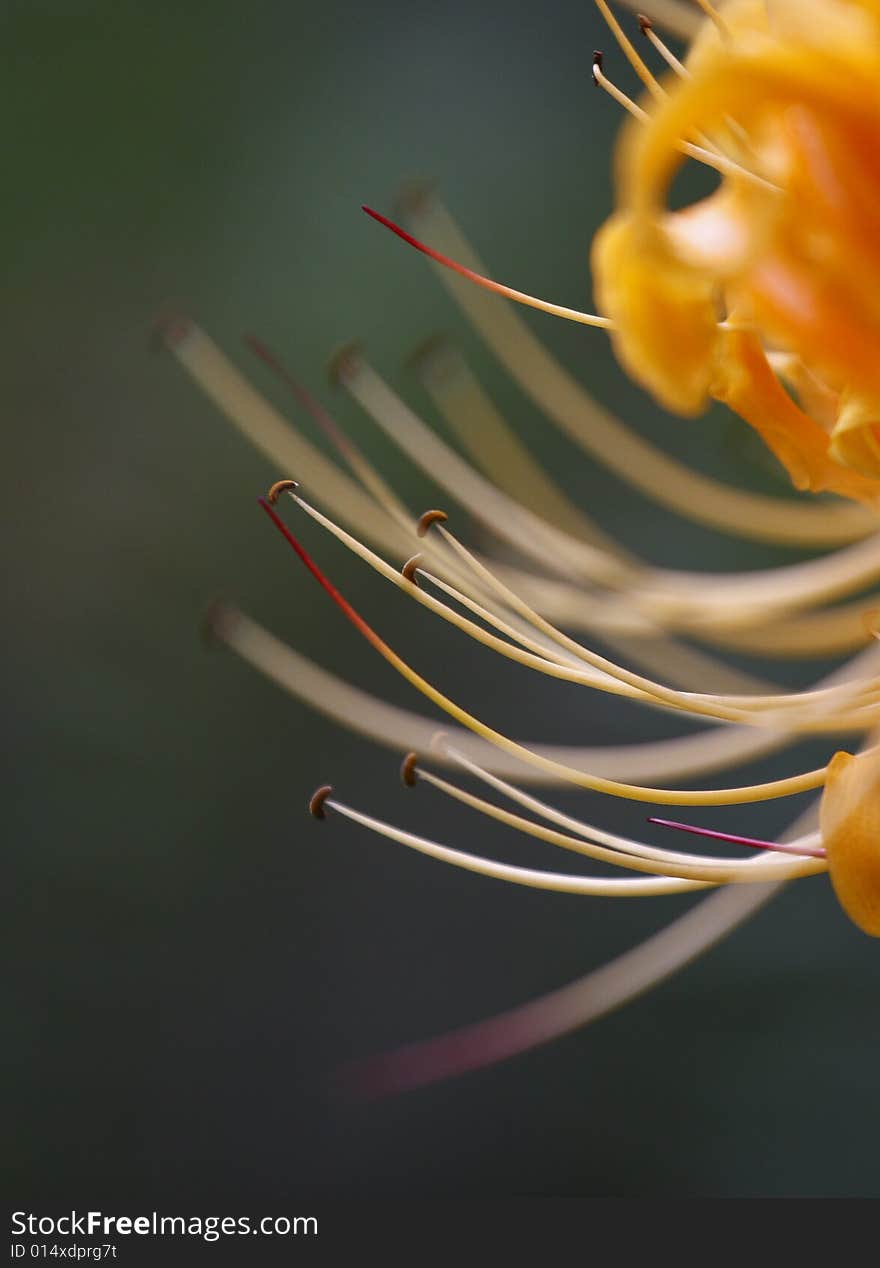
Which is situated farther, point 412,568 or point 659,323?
point 412,568

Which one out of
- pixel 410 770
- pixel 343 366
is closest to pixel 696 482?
pixel 343 366

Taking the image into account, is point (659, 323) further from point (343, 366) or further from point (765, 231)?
point (343, 366)

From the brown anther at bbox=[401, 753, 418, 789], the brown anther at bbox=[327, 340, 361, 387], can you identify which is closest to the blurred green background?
the brown anther at bbox=[327, 340, 361, 387]

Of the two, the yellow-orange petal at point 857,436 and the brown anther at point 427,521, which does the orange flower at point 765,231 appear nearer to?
the yellow-orange petal at point 857,436

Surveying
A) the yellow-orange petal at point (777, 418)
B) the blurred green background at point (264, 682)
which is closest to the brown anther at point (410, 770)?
the yellow-orange petal at point (777, 418)

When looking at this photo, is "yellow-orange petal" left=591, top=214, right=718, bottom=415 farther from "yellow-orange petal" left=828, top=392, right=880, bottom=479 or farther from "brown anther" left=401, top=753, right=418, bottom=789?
"brown anther" left=401, top=753, right=418, bottom=789

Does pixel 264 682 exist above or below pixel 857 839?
above
